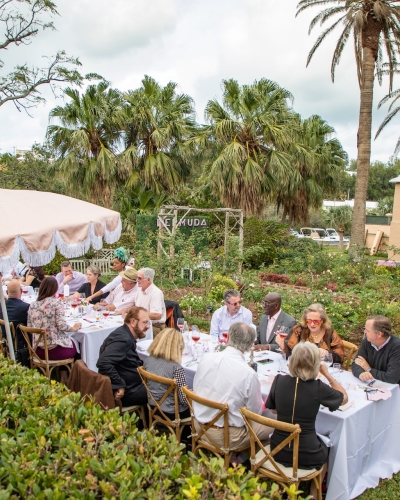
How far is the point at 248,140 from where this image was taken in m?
16.1

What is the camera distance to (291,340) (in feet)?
15.4

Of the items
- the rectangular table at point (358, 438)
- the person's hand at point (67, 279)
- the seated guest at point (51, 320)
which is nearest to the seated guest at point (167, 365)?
the rectangular table at point (358, 438)

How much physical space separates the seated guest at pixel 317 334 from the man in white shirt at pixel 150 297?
2.18 meters

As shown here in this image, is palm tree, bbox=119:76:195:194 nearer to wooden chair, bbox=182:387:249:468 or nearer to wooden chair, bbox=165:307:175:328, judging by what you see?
wooden chair, bbox=165:307:175:328

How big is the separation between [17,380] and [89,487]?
1.47 metres

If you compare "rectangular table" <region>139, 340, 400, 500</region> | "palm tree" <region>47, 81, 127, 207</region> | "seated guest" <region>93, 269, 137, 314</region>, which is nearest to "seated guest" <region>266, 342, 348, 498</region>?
"rectangular table" <region>139, 340, 400, 500</region>

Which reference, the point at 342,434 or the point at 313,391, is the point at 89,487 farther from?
the point at 342,434

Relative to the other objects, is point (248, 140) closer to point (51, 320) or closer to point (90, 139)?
point (90, 139)

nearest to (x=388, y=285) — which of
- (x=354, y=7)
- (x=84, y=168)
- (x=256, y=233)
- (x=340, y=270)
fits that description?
(x=340, y=270)

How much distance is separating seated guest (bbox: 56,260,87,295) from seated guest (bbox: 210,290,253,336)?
3446mm

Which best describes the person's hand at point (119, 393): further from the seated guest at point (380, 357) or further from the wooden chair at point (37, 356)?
the seated guest at point (380, 357)

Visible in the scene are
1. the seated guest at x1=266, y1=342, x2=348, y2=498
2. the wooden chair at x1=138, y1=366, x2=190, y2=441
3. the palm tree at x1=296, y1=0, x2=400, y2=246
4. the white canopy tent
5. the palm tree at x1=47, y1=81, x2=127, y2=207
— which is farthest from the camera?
the palm tree at x1=47, y1=81, x2=127, y2=207

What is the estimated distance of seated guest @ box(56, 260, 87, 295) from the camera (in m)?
8.12

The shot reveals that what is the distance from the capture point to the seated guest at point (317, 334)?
4.60 metres
